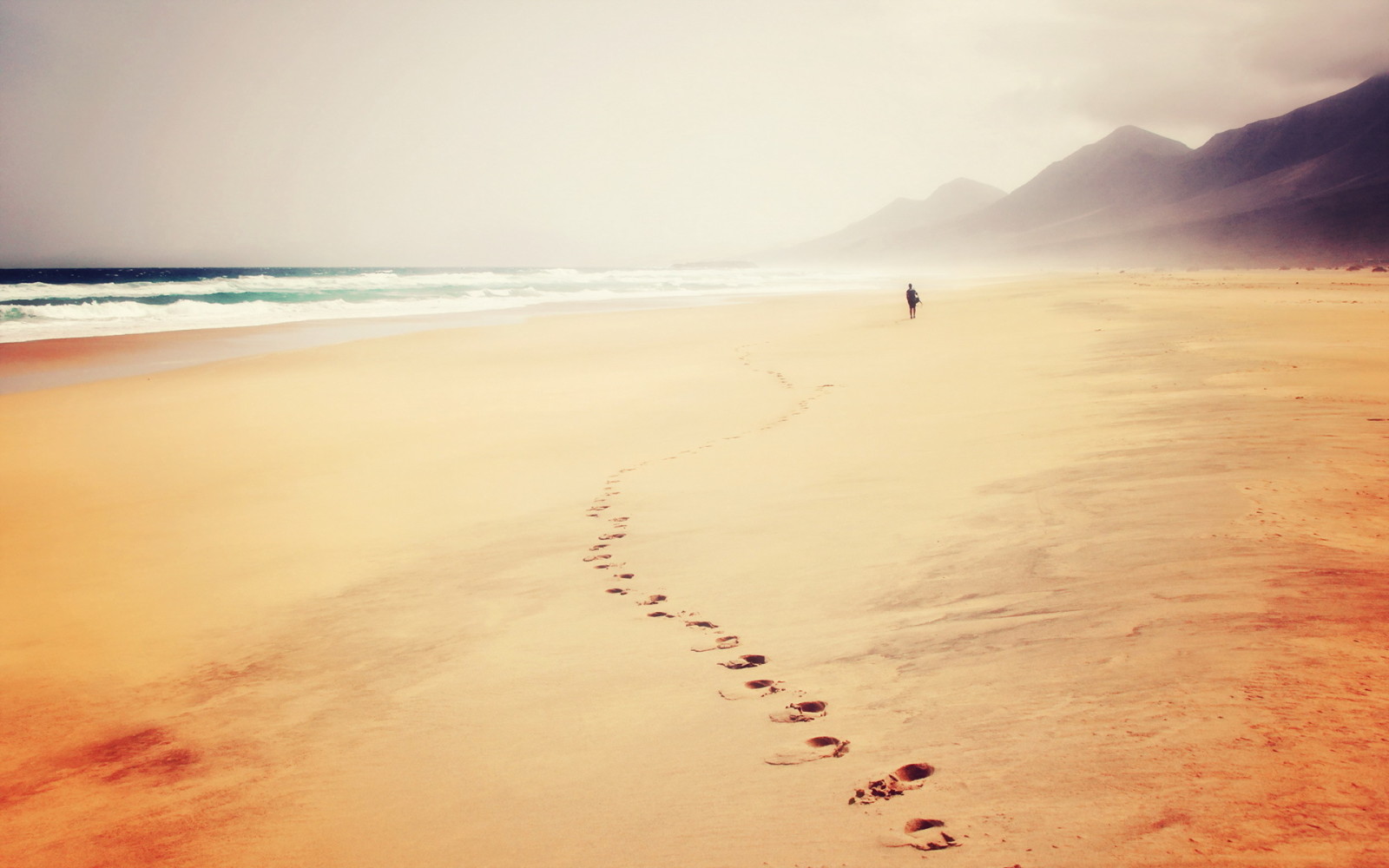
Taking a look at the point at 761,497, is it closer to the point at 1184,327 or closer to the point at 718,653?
the point at 718,653

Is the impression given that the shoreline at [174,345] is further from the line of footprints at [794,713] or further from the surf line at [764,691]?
the line of footprints at [794,713]

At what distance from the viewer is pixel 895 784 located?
237cm

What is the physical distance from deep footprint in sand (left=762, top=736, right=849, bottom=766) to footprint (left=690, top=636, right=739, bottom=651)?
2.96 ft

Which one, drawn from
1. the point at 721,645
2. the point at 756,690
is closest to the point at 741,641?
the point at 721,645

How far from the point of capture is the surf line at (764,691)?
7.14ft

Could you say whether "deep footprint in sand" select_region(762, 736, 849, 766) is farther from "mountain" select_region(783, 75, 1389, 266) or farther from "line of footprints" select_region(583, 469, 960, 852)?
"mountain" select_region(783, 75, 1389, 266)

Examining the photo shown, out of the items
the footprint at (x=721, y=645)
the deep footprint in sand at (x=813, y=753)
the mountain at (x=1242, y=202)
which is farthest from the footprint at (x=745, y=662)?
the mountain at (x=1242, y=202)

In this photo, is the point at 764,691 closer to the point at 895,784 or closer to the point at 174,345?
the point at 895,784

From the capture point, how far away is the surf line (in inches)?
85.7

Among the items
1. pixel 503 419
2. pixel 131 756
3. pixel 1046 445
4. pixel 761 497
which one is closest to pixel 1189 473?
pixel 1046 445

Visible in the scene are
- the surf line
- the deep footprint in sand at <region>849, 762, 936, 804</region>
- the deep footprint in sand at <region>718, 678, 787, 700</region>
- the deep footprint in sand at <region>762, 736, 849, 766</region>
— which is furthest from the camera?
the deep footprint in sand at <region>718, 678, 787, 700</region>

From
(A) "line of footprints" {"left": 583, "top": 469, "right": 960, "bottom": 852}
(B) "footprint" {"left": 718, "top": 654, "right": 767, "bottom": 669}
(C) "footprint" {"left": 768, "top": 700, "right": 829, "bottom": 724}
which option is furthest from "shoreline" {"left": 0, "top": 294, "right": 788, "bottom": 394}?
(C) "footprint" {"left": 768, "top": 700, "right": 829, "bottom": 724}

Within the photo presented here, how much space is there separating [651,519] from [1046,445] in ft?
11.1

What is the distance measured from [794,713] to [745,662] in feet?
1.66
